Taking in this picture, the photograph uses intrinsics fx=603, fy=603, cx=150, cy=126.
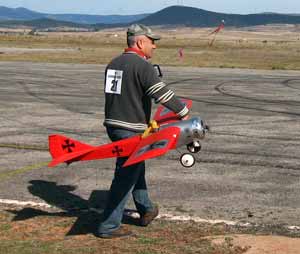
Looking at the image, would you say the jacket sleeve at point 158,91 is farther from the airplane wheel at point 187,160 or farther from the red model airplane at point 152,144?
the airplane wheel at point 187,160

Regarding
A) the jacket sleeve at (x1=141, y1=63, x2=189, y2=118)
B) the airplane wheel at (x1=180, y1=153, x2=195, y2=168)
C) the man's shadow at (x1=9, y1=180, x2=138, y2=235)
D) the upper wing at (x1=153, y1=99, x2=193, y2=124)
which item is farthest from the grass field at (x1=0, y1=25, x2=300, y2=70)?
the airplane wheel at (x1=180, y1=153, x2=195, y2=168)

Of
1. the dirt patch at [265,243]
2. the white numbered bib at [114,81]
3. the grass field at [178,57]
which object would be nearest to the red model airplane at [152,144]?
the white numbered bib at [114,81]

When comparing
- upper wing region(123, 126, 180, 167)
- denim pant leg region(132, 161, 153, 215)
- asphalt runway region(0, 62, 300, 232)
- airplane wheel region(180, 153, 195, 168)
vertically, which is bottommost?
asphalt runway region(0, 62, 300, 232)

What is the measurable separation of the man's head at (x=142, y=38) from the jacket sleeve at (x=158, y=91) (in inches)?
8.1

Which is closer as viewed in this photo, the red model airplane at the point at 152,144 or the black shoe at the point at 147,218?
the red model airplane at the point at 152,144

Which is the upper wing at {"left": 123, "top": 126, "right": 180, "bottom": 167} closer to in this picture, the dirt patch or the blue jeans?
the blue jeans

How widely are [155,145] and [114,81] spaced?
1012mm

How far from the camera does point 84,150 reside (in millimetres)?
6684

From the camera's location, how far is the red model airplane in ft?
19.2

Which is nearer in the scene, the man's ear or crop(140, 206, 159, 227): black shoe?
the man's ear

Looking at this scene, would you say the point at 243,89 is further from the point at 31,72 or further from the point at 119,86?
the point at 119,86

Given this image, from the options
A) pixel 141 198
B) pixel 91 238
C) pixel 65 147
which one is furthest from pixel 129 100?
pixel 91 238

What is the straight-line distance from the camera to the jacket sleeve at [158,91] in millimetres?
6277

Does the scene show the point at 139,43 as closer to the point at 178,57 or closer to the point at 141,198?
the point at 141,198
